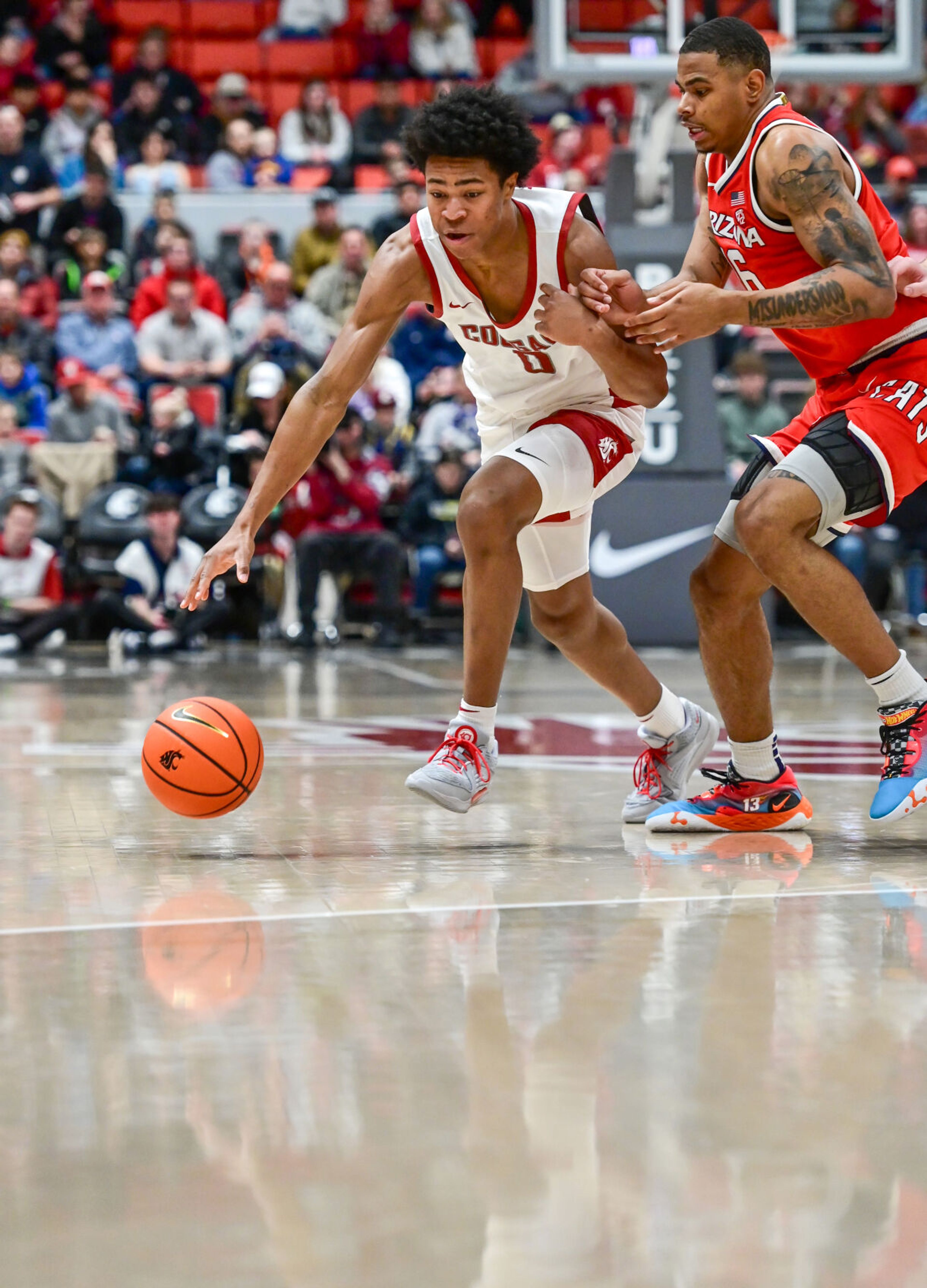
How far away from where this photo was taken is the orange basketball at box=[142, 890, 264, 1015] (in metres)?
2.55

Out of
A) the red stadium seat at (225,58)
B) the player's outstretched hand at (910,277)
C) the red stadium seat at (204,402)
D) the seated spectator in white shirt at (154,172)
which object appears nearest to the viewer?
the player's outstretched hand at (910,277)

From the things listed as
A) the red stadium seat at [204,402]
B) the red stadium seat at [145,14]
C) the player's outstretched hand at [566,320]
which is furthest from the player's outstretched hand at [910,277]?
the red stadium seat at [145,14]

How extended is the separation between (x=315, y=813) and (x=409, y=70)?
13920 mm

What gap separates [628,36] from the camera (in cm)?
1062

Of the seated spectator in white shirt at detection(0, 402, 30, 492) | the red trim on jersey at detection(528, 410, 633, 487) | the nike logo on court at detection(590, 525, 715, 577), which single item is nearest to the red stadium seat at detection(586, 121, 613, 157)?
the nike logo on court at detection(590, 525, 715, 577)

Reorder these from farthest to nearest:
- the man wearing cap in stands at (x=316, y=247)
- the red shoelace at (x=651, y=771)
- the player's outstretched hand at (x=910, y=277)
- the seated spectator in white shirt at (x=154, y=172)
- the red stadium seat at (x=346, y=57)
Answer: the red stadium seat at (x=346, y=57) < the seated spectator in white shirt at (x=154, y=172) < the man wearing cap in stands at (x=316, y=247) < the red shoelace at (x=651, y=771) < the player's outstretched hand at (x=910, y=277)

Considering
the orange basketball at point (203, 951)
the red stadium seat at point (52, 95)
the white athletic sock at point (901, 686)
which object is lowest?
the orange basketball at point (203, 951)

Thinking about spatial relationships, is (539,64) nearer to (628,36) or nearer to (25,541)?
(628,36)

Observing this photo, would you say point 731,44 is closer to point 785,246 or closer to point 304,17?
point 785,246

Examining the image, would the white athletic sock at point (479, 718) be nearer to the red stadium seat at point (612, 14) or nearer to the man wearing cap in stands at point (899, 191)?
the red stadium seat at point (612, 14)

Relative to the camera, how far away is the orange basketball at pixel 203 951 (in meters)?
2.55

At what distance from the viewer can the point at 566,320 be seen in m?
3.85

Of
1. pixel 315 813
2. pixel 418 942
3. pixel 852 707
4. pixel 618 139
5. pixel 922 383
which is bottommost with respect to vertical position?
pixel 852 707

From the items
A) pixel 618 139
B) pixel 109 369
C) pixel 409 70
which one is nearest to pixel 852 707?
pixel 109 369
